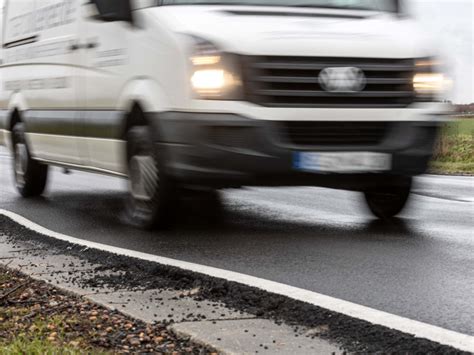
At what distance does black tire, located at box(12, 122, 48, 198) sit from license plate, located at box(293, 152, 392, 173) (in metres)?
5.10

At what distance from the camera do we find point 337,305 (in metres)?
5.07

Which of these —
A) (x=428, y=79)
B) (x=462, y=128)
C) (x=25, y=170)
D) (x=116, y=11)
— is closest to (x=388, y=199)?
(x=428, y=79)

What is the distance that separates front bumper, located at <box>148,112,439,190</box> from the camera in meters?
7.64

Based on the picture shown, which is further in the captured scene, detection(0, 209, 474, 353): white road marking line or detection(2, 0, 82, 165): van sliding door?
detection(2, 0, 82, 165): van sliding door

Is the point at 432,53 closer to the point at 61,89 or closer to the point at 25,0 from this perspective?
the point at 61,89

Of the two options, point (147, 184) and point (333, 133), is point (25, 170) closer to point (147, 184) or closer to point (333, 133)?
point (147, 184)

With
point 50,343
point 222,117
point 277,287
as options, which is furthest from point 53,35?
point 50,343

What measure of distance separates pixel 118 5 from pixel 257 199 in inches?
142

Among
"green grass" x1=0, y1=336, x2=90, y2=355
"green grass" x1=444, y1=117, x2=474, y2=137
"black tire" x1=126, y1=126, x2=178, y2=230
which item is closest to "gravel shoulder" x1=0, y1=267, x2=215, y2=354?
"green grass" x1=0, y1=336, x2=90, y2=355

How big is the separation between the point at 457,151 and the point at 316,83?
1760cm

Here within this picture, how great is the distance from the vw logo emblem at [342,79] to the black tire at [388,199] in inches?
47.0

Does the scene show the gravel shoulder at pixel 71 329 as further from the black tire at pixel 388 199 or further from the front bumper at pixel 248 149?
the black tire at pixel 388 199

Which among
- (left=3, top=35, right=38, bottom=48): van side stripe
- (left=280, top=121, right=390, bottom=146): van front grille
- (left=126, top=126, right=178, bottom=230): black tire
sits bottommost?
(left=126, top=126, right=178, bottom=230): black tire

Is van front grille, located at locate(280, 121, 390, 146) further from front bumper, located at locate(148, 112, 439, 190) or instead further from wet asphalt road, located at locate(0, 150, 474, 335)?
wet asphalt road, located at locate(0, 150, 474, 335)
